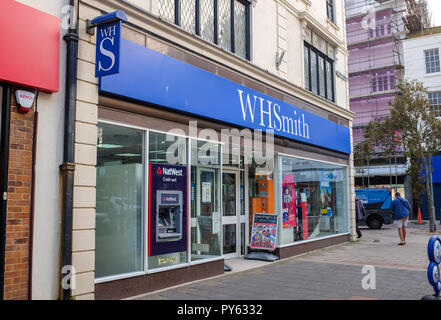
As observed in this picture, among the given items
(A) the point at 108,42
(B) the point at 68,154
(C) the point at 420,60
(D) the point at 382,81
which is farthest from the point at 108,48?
(D) the point at 382,81

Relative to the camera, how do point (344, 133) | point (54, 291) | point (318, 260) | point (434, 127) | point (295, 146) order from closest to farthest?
point (54, 291) → point (318, 260) → point (295, 146) → point (344, 133) → point (434, 127)

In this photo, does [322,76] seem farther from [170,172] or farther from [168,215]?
[168,215]

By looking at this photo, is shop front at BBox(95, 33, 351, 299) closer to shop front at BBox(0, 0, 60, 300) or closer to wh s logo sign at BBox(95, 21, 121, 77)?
wh s logo sign at BBox(95, 21, 121, 77)

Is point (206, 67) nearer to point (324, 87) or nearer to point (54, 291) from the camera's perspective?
point (54, 291)

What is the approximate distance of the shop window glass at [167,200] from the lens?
6.99 meters

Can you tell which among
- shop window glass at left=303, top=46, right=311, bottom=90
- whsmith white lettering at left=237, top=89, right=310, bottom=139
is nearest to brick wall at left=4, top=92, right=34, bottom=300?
whsmith white lettering at left=237, top=89, right=310, bottom=139

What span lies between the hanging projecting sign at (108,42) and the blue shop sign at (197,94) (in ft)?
0.93

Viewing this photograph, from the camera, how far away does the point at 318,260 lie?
1036 cm

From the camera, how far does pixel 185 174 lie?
7.69m

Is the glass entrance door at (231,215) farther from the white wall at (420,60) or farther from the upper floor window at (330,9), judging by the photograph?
the white wall at (420,60)

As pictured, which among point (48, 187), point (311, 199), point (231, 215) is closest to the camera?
point (48, 187)

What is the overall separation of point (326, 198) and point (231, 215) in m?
4.60
